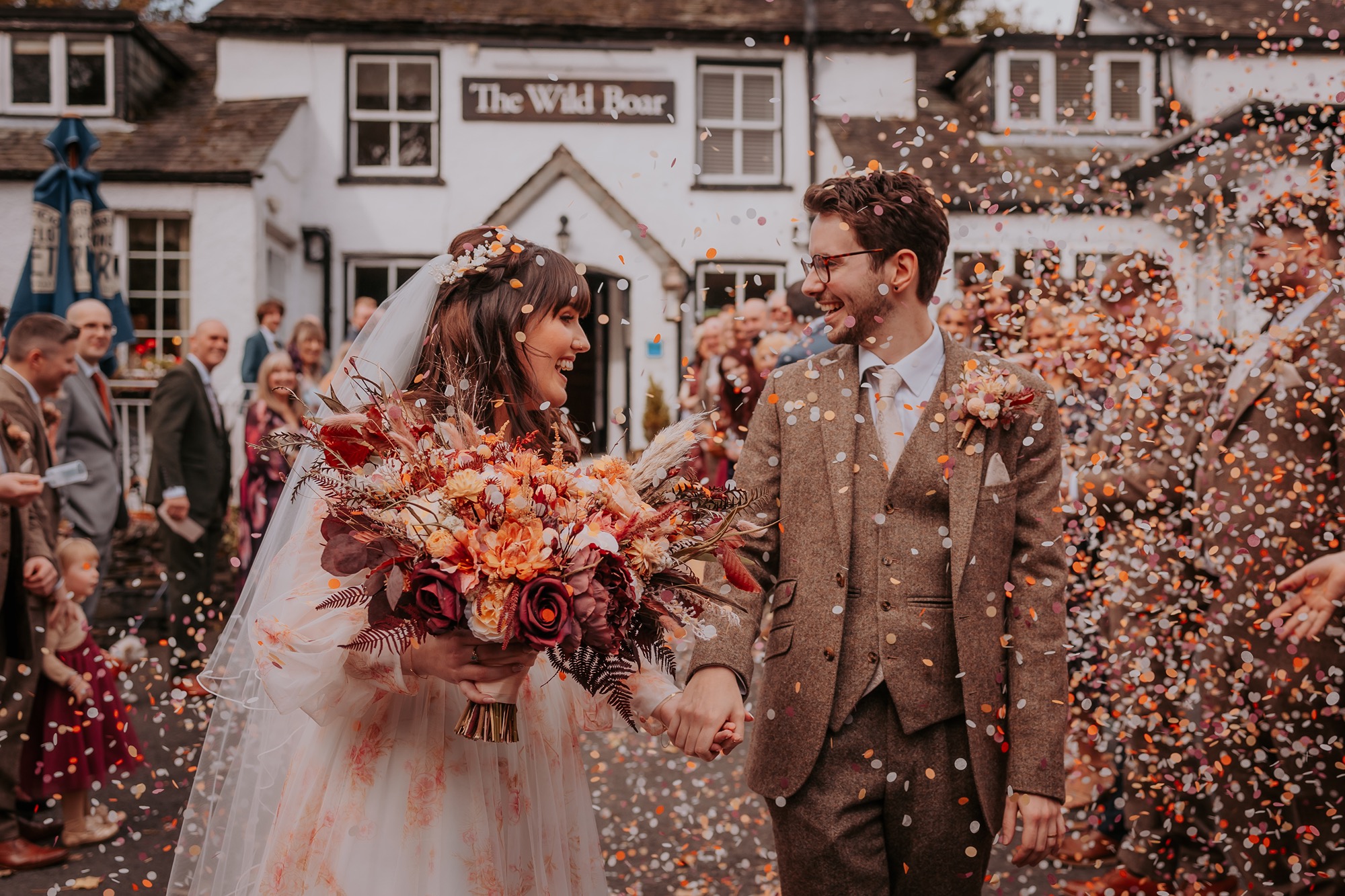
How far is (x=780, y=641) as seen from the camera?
3.06 m

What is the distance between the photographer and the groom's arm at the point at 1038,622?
2928 millimetres

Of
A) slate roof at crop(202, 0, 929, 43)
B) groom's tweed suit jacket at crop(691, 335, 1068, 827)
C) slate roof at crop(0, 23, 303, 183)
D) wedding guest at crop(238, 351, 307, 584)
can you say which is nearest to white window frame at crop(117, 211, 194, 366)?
slate roof at crop(0, 23, 303, 183)

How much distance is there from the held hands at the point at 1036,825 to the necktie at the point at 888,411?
943mm

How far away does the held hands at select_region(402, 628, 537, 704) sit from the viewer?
2.53m

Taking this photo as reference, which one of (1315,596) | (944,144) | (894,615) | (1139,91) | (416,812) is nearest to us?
(416,812)

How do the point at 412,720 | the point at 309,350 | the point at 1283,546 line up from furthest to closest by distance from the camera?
the point at 309,350 → the point at 1283,546 → the point at 412,720

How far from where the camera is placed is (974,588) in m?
2.97

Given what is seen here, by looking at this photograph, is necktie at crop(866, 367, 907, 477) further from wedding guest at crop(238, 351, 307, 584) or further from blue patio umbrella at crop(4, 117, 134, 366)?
blue patio umbrella at crop(4, 117, 134, 366)

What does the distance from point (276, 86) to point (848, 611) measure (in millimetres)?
19003

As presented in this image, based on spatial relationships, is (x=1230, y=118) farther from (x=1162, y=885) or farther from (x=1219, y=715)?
(x=1162, y=885)

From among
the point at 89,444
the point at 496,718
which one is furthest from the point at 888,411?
the point at 89,444

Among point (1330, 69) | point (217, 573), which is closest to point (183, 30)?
point (217, 573)

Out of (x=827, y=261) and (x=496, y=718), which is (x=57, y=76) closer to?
(x=827, y=261)

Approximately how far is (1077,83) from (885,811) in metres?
20.5
